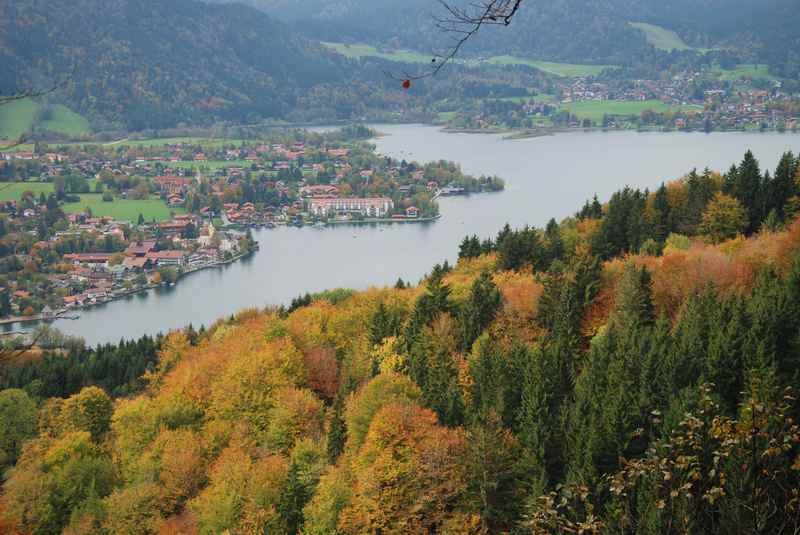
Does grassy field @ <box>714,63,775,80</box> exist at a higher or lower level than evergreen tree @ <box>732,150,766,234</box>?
higher

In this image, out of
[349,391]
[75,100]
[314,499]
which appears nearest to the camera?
[314,499]

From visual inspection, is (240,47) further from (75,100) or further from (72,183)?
(72,183)

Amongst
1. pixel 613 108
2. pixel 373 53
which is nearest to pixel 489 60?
pixel 373 53

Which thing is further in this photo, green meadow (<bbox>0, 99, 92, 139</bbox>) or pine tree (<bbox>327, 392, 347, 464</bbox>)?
green meadow (<bbox>0, 99, 92, 139</bbox>)

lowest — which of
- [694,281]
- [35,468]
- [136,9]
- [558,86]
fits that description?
[35,468]

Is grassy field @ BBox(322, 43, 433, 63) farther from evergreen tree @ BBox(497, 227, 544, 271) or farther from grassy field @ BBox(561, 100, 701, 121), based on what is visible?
evergreen tree @ BBox(497, 227, 544, 271)

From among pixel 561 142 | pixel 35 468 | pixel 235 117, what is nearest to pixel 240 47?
pixel 235 117

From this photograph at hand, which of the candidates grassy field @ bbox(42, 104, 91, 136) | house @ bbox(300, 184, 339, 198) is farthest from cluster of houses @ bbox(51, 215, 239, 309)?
grassy field @ bbox(42, 104, 91, 136)

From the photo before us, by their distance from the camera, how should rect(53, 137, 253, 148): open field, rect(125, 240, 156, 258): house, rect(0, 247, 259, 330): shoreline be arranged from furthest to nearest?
rect(53, 137, 253, 148): open field
rect(125, 240, 156, 258): house
rect(0, 247, 259, 330): shoreline
